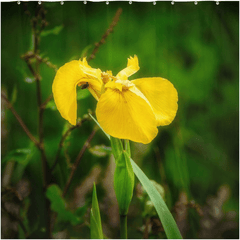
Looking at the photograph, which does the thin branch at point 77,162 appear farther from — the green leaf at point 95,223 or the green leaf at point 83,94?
the green leaf at point 95,223

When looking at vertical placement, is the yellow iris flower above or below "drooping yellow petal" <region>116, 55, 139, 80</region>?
below

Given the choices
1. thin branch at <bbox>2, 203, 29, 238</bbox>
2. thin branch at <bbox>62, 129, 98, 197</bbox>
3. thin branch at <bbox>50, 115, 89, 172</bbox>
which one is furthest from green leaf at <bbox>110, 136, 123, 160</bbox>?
thin branch at <bbox>2, 203, 29, 238</bbox>

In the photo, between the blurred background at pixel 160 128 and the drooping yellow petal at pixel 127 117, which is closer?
the drooping yellow petal at pixel 127 117

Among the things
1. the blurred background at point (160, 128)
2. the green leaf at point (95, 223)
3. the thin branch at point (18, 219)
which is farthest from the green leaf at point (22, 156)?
the green leaf at point (95, 223)

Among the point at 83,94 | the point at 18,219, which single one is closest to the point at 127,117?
the point at 83,94

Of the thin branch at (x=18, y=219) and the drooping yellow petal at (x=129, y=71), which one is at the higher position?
the drooping yellow petal at (x=129, y=71)

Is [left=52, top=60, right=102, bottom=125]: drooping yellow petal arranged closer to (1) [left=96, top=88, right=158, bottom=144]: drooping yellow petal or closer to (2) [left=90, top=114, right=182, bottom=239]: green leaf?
(1) [left=96, top=88, right=158, bottom=144]: drooping yellow petal

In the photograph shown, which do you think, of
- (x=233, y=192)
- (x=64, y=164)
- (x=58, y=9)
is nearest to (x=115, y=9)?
(x=58, y=9)

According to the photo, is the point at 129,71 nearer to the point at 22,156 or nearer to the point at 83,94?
the point at 83,94
